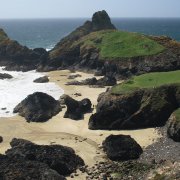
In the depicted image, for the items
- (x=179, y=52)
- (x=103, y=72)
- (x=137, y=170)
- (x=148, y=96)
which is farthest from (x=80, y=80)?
(x=137, y=170)

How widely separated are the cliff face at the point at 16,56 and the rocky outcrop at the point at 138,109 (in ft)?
152

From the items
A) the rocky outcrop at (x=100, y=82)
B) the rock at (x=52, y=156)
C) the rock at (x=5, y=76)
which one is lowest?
the rock at (x=5, y=76)

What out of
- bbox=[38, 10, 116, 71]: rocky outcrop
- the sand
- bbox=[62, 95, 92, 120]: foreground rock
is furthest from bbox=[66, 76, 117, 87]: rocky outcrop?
bbox=[38, 10, 116, 71]: rocky outcrop

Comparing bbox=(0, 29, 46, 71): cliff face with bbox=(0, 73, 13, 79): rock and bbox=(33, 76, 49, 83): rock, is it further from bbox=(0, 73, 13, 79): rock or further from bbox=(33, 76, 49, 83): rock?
bbox=(33, 76, 49, 83): rock

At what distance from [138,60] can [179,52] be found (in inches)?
271

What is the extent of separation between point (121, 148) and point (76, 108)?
45.5 feet

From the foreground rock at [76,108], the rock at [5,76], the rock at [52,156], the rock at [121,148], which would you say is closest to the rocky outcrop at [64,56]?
the rock at [5,76]

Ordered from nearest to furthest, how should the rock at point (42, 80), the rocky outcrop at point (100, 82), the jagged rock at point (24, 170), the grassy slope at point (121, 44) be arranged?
the jagged rock at point (24, 170) < the rocky outcrop at point (100, 82) < the rock at point (42, 80) < the grassy slope at point (121, 44)

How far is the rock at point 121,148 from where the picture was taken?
34031 mm

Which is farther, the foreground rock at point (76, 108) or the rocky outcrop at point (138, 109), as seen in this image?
the foreground rock at point (76, 108)

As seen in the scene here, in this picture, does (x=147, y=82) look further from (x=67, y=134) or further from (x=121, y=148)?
(x=121, y=148)

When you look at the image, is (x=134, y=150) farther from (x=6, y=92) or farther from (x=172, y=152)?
(x=6, y=92)

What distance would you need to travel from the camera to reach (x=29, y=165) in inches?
1164

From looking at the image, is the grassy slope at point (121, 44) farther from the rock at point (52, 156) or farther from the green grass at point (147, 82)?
the rock at point (52, 156)
